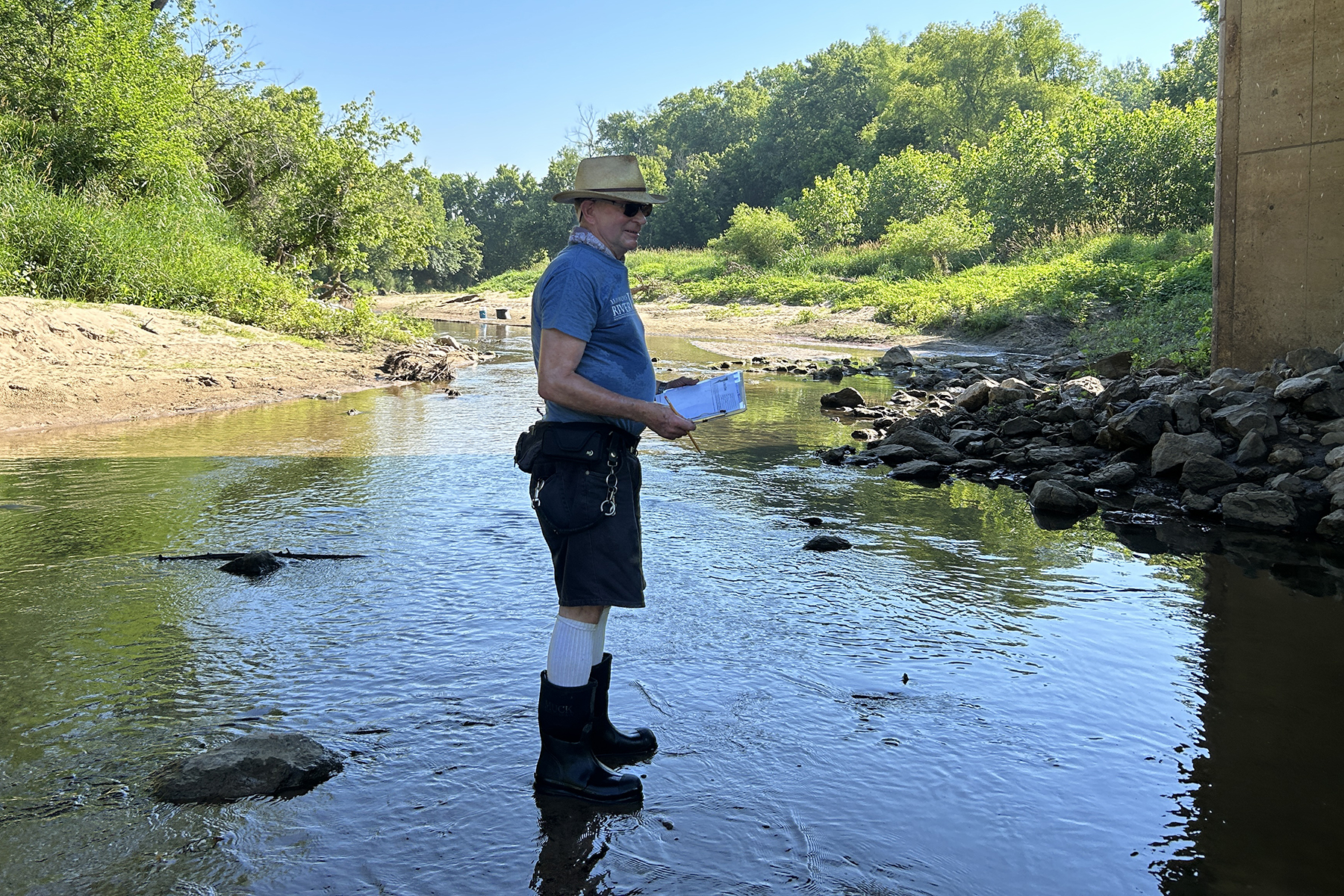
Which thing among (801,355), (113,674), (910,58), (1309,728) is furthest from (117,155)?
(910,58)

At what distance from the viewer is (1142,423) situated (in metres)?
9.18

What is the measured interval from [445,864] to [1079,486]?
23.9 feet

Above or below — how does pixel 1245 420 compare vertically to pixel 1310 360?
below

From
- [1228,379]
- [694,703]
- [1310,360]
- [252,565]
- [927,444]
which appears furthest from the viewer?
[927,444]

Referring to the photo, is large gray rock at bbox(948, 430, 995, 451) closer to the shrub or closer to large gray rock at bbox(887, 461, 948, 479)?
large gray rock at bbox(887, 461, 948, 479)

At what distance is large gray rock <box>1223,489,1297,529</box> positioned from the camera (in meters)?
7.48

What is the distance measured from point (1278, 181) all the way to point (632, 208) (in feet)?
30.9

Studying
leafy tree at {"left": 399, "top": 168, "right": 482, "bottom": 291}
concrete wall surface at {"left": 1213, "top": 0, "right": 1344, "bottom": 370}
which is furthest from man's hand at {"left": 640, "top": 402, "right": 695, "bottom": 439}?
leafy tree at {"left": 399, "top": 168, "right": 482, "bottom": 291}

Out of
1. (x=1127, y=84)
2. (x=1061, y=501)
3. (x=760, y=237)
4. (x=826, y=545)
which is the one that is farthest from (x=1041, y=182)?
(x=1127, y=84)

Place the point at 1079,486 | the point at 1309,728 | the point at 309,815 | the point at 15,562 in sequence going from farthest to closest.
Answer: the point at 1079,486, the point at 15,562, the point at 1309,728, the point at 309,815

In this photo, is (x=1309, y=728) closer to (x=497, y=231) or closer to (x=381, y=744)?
(x=381, y=744)

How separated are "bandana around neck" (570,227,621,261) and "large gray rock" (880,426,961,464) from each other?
7.29 meters

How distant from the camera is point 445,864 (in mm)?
3107

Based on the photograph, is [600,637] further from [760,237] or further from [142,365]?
[760,237]
